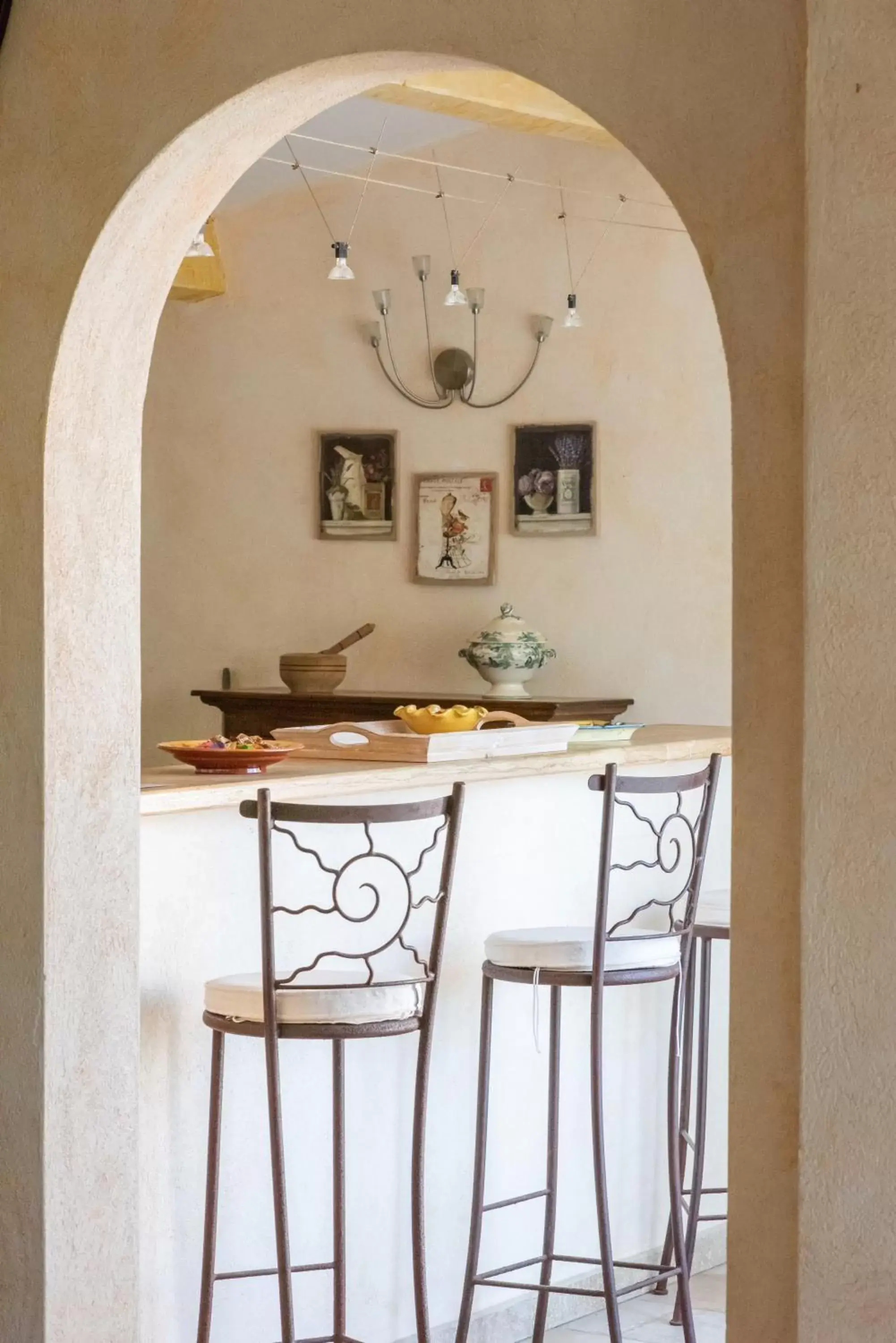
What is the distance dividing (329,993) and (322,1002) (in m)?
0.02

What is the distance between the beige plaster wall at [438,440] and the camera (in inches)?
216

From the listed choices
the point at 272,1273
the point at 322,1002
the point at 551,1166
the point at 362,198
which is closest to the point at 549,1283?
the point at 551,1166

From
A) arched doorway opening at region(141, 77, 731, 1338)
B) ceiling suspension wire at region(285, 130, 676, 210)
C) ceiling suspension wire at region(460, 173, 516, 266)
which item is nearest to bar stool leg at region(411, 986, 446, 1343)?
arched doorway opening at region(141, 77, 731, 1338)

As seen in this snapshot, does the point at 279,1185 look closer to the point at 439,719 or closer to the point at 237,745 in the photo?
the point at 237,745

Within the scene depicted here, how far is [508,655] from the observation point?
5449 mm

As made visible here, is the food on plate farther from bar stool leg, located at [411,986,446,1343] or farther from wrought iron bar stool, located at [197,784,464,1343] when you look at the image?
bar stool leg, located at [411,986,446,1343]

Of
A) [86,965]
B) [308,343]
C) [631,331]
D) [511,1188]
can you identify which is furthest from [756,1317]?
[308,343]

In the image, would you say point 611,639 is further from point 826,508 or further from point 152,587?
point 826,508

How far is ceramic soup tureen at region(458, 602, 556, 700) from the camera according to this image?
5453 millimetres

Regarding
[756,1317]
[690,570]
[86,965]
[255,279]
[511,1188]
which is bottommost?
[511,1188]

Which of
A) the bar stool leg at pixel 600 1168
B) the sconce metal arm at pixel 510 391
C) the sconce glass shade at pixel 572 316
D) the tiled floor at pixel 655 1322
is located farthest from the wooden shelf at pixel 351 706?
the bar stool leg at pixel 600 1168

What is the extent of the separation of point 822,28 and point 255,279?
15.8 ft

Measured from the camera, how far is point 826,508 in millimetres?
1677

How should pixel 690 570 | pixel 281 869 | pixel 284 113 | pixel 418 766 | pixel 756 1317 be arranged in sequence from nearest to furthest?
pixel 756 1317
pixel 284 113
pixel 281 869
pixel 418 766
pixel 690 570
